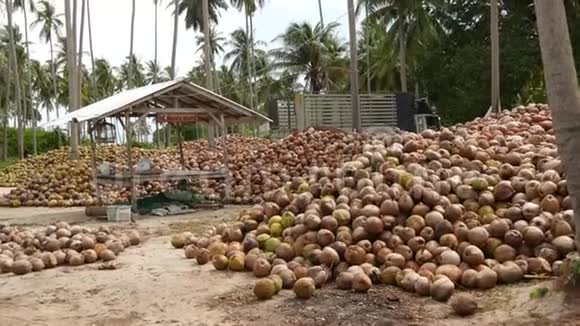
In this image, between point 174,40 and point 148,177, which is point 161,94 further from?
point 174,40

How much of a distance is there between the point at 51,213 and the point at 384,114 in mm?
11187

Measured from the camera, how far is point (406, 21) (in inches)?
1341

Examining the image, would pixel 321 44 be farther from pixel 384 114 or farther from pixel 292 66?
pixel 384 114

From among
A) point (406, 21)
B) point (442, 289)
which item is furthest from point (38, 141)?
point (442, 289)

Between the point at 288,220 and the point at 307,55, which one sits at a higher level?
the point at 307,55

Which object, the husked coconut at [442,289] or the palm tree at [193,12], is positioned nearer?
the husked coconut at [442,289]

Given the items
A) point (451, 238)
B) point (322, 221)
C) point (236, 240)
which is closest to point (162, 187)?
point (236, 240)

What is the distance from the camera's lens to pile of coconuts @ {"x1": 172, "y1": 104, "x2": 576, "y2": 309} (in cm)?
543

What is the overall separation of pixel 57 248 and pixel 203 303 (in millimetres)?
3036

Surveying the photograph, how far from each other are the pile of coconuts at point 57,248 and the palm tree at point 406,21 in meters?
25.9

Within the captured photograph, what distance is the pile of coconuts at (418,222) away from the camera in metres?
5.43

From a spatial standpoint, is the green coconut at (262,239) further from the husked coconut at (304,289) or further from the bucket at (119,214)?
the bucket at (119,214)

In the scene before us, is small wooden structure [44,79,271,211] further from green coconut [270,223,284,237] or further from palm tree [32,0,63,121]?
palm tree [32,0,63,121]

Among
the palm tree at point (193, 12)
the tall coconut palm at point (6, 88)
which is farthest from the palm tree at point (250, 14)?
the tall coconut palm at point (6, 88)
